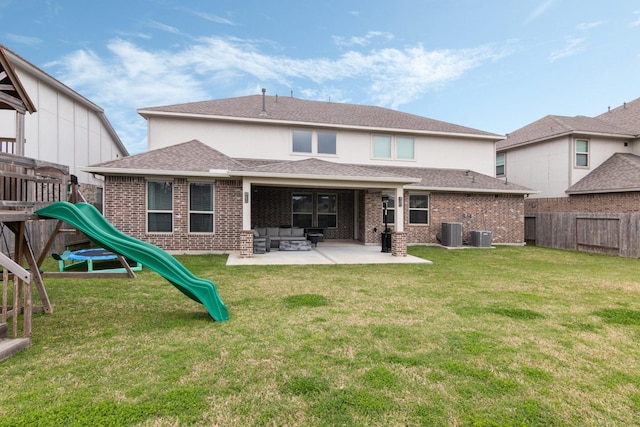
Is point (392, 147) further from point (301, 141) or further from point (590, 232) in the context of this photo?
point (590, 232)

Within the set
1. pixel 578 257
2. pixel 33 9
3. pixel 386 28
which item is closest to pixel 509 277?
pixel 578 257

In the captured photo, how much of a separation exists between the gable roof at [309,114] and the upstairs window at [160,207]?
4238 millimetres

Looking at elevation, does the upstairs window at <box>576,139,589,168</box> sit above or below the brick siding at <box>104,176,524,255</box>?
above

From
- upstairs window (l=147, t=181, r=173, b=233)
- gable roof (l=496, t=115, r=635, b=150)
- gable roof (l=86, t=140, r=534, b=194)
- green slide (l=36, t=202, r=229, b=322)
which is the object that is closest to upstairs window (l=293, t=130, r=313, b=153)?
gable roof (l=86, t=140, r=534, b=194)

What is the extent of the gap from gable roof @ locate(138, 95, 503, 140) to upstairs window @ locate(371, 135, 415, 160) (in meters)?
0.57

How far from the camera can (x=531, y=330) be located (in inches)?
181

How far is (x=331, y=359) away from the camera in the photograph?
11.9 feet

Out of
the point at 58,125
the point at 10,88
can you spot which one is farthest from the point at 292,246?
the point at 58,125

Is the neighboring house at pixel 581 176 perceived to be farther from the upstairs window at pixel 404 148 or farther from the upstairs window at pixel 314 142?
the upstairs window at pixel 314 142

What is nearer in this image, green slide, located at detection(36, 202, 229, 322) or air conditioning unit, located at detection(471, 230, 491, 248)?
green slide, located at detection(36, 202, 229, 322)

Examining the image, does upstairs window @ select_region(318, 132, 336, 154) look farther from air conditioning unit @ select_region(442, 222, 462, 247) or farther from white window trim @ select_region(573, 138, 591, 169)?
white window trim @ select_region(573, 138, 591, 169)

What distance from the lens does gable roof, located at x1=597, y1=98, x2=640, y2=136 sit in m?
18.0

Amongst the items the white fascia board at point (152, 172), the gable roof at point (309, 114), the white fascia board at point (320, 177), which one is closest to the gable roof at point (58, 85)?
the white fascia board at point (152, 172)

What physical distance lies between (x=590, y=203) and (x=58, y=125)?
25.3 m
